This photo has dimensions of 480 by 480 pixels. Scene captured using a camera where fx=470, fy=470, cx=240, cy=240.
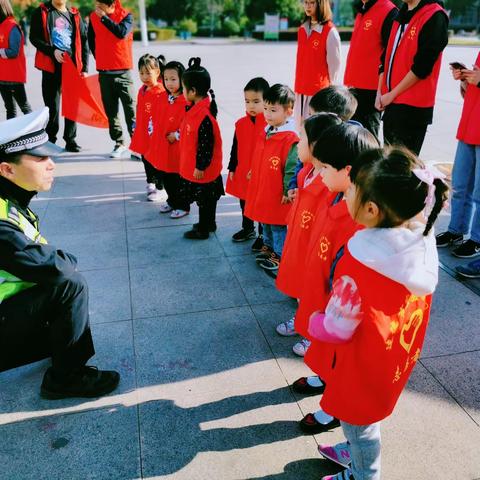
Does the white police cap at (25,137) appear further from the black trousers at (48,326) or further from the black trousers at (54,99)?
the black trousers at (54,99)

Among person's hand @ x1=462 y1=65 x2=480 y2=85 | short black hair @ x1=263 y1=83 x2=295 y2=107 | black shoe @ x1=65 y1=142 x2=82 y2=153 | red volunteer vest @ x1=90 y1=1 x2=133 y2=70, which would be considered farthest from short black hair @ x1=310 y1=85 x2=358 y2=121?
black shoe @ x1=65 y1=142 x2=82 y2=153

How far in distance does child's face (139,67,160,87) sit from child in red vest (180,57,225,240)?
0.75 metres

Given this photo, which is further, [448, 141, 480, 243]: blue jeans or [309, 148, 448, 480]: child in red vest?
[448, 141, 480, 243]: blue jeans

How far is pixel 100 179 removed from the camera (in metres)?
5.87

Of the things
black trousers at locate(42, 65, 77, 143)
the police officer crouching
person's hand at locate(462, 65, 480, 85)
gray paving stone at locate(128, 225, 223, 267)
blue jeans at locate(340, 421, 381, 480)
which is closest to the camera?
blue jeans at locate(340, 421, 381, 480)

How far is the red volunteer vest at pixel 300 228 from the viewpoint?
2.35 m

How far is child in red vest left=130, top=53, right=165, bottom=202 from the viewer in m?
4.74

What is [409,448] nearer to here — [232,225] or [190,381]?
[190,381]

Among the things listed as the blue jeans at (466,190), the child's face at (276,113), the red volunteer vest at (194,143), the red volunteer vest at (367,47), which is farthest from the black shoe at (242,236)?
the red volunteer vest at (367,47)

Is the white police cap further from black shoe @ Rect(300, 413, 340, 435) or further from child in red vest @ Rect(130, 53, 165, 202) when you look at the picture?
child in red vest @ Rect(130, 53, 165, 202)

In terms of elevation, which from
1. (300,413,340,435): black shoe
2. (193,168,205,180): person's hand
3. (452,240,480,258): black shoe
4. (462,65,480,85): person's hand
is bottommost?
(300,413,340,435): black shoe

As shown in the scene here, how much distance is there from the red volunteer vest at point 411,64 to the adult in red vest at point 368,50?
2.11 feet

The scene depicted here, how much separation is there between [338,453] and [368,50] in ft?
12.3

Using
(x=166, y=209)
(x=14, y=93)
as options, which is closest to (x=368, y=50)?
(x=166, y=209)
